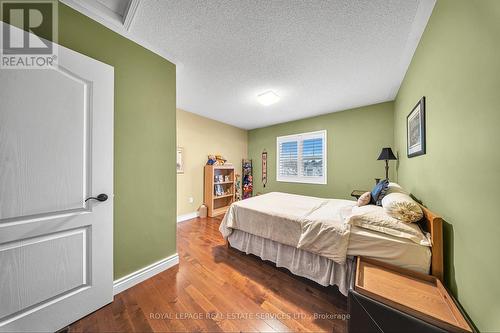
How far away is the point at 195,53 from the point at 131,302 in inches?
98.5

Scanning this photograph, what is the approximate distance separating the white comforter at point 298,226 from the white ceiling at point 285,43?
1.76 metres

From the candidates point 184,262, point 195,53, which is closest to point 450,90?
point 195,53

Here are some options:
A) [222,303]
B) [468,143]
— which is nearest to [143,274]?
[222,303]

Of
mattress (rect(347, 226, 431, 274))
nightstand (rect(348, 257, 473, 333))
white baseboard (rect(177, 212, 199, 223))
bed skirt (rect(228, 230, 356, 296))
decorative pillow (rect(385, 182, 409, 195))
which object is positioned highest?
decorative pillow (rect(385, 182, 409, 195))

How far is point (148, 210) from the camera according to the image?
1.74 metres

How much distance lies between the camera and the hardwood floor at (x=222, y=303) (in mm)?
1242

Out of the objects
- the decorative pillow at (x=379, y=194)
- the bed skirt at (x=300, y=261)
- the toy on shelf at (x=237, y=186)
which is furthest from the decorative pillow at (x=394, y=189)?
the toy on shelf at (x=237, y=186)

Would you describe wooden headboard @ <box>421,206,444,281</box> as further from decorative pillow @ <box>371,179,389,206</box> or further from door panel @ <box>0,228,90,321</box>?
door panel @ <box>0,228,90,321</box>

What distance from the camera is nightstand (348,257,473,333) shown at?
0.78 metres

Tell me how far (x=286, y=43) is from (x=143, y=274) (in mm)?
2743

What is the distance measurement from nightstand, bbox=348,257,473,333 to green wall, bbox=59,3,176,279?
72.5 inches

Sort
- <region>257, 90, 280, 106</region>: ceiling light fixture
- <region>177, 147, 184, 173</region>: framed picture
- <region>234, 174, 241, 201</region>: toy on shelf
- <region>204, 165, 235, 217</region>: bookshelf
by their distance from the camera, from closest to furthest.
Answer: <region>257, 90, 280, 106</region>: ceiling light fixture → <region>177, 147, 184, 173</region>: framed picture → <region>204, 165, 235, 217</region>: bookshelf → <region>234, 174, 241, 201</region>: toy on shelf

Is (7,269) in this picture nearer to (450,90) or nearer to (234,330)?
(234,330)

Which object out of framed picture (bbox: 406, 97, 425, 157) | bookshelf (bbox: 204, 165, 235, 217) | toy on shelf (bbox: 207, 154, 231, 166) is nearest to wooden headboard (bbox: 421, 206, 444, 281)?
framed picture (bbox: 406, 97, 425, 157)
